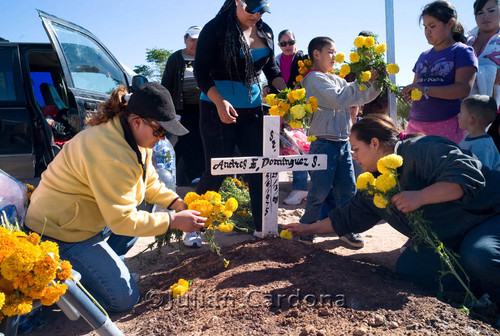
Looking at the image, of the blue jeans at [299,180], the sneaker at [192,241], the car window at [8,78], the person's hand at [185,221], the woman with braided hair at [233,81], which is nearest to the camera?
the person's hand at [185,221]

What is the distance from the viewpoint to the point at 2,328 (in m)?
1.45

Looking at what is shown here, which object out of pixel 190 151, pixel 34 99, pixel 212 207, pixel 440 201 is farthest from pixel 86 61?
pixel 440 201

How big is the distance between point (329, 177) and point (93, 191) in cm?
193

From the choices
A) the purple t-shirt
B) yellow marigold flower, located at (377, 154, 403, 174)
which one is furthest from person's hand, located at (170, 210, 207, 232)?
the purple t-shirt

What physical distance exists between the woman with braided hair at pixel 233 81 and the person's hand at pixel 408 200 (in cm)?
125

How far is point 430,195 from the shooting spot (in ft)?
7.14

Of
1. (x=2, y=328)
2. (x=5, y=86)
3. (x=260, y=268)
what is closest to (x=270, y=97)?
(x=260, y=268)

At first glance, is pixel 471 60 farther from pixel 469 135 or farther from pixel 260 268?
pixel 260 268

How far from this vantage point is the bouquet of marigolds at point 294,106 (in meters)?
2.97

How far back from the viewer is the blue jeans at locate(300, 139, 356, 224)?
3.29 m

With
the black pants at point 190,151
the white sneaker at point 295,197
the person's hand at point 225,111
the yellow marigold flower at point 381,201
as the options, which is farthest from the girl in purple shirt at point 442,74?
the black pants at point 190,151

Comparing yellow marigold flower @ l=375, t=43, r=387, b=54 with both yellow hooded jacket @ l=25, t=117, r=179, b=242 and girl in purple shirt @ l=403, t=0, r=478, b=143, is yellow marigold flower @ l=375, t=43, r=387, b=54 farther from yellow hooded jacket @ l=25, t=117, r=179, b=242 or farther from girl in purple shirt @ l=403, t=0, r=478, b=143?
yellow hooded jacket @ l=25, t=117, r=179, b=242

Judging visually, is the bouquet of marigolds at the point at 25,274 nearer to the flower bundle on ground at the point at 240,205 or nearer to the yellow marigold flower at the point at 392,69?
the flower bundle on ground at the point at 240,205

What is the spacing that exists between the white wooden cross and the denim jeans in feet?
3.24
